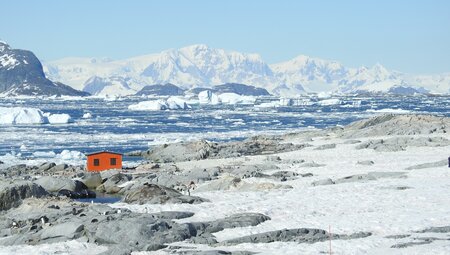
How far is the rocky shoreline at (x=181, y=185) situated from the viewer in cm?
2422

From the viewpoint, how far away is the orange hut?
51688 millimetres

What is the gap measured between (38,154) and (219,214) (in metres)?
42.3

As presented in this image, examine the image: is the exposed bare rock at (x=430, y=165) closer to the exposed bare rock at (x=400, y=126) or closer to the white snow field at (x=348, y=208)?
the white snow field at (x=348, y=208)

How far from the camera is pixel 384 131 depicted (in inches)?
2633

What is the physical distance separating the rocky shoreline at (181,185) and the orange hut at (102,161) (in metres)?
0.93

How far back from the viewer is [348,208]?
96.5 ft

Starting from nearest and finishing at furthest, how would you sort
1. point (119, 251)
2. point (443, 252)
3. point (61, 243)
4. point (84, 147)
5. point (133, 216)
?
point (443, 252) → point (119, 251) → point (61, 243) → point (133, 216) → point (84, 147)

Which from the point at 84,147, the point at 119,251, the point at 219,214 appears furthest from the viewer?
the point at 84,147

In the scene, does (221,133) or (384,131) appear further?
(221,133)

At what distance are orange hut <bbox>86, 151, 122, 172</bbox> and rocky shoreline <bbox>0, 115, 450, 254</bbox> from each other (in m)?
0.93

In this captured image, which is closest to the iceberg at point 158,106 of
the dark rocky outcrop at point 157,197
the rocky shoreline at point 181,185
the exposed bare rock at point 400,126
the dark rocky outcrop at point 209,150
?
the rocky shoreline at point 181,185

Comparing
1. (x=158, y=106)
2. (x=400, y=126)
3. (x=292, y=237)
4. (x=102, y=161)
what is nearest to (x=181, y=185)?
(x=102, y=161)

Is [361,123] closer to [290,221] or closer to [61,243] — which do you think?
[290,221]

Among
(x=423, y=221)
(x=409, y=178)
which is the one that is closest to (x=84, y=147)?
(x=409, y=178)
